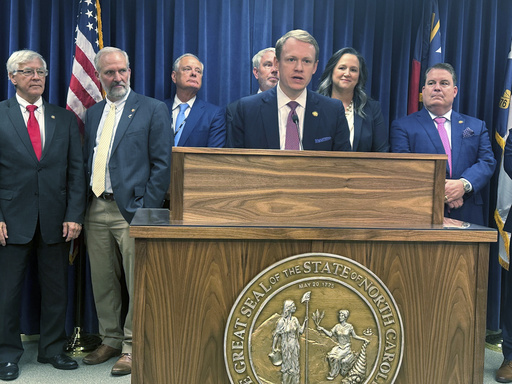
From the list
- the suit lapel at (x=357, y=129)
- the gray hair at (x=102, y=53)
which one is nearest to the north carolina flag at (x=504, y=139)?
the suit lapel at (x=357, y=129)

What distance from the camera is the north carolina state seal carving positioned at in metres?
1.85

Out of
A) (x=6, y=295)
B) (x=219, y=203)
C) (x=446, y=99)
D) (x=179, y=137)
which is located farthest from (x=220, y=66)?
(x=219, y=203)

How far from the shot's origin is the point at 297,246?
1858 millimetres

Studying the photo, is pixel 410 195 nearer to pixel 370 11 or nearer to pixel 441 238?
pixel 441 238

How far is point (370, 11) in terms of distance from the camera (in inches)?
176

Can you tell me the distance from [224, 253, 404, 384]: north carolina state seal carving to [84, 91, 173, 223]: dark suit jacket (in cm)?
173

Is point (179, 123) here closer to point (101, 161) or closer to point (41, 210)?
point (101, 161)

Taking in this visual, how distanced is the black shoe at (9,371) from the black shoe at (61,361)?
0.69 feet

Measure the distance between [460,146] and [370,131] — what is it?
23.0 inches

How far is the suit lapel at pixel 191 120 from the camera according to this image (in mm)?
3830

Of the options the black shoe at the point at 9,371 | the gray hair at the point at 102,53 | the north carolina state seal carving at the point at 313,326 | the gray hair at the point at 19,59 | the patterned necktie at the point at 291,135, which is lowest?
the black shoe at the point at 9,371

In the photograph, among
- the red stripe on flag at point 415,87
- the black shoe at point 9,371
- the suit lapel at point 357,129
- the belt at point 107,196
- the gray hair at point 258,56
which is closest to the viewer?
the black shoe at point 9,371

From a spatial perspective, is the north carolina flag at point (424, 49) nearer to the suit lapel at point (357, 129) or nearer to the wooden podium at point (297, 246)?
the suit lapel at point (357, 129)

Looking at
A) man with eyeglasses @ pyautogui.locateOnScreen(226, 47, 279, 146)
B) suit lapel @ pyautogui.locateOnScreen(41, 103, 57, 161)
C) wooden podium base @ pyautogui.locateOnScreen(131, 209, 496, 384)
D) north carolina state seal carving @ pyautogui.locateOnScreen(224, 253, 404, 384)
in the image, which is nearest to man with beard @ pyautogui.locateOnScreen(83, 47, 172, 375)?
suit lapel @ pyautogui.locateOnScreen(41, 103, 57, 161)
